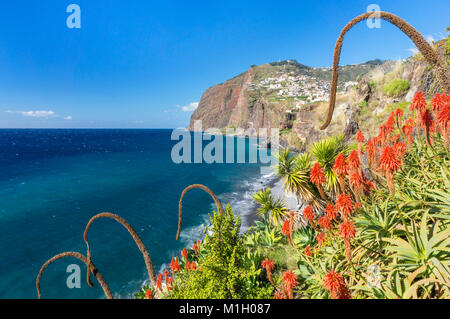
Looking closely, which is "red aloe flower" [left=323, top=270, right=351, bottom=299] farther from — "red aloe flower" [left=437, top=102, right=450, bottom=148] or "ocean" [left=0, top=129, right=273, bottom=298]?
"ocean" [left=0, top=129, right=273, bottom=298]

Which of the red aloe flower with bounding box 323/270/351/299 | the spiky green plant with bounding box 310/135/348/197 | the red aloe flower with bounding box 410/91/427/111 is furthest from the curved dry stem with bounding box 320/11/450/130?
the spiky green plant with bounding box 310/135/348/197

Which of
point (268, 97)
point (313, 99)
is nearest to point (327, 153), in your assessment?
point (313, 99)

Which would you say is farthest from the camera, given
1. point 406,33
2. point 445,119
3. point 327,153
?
point 327,153

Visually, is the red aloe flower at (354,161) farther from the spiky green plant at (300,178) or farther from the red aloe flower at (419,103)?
the spiky green plant at (300,178)

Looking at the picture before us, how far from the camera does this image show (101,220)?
2525 cm

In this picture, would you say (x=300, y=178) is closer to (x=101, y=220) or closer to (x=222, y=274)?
(x=222, y=274)

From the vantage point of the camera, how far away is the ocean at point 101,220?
15.9 metres

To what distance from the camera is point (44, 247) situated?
19.6 meters

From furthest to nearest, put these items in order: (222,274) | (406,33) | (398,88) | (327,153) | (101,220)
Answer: (101,220) < (398,88) < (327,153) < (222,274) < (406,33)

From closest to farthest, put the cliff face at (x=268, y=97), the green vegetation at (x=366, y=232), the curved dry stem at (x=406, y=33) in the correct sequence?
the curved dry stem at (x=406, y=33)
the green vegetation at (x=366, y=232)
the cliff face at (x=268, y=97)

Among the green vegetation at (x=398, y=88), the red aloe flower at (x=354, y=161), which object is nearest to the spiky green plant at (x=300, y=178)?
the red aloe flower at (x=354, y=161)

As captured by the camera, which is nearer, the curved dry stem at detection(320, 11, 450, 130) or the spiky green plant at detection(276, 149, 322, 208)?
the curved dry stem at detection(320, 11, 450, 130)

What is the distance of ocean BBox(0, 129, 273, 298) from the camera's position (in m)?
15.9
